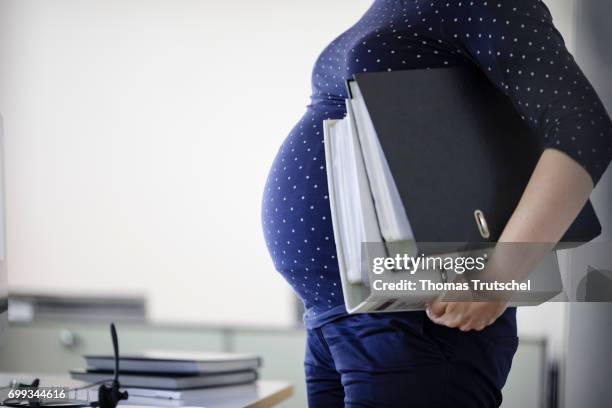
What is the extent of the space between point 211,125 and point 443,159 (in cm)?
128

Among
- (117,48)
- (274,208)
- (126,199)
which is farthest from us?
(126,199)

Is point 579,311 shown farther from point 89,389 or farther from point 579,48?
point 89,389

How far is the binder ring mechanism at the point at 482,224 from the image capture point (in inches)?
29.1

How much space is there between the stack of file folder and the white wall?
1047 millimetres

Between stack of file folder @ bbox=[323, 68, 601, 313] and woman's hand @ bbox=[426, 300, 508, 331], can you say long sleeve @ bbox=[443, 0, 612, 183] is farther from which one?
woman's hand @ bbox=[426, 300, 508, 331]

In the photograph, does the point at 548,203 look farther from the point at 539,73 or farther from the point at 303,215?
the point at 303,215

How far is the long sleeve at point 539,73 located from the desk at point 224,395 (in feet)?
1.80

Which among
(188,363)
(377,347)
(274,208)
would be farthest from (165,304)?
(377,347)

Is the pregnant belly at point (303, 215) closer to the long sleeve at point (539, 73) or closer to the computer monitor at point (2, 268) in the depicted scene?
the long sleeve at point (539, 73)

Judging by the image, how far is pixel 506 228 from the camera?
2.36ft

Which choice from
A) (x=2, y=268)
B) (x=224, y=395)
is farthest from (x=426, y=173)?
(x=2, y=268)

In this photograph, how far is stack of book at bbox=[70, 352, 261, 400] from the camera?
1.11 m

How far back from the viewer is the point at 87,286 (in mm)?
2027

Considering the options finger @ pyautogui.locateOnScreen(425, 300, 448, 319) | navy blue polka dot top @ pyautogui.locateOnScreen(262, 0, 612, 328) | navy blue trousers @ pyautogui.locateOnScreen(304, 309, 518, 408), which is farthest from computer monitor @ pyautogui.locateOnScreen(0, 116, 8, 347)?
finger @ pyautogui.locateOnScreen(425, 300, 448, 319)
